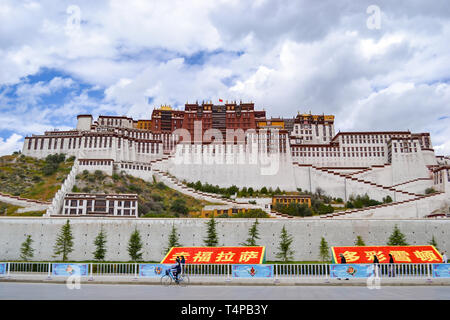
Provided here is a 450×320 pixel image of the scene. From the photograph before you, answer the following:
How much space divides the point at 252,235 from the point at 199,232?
5.84 metres

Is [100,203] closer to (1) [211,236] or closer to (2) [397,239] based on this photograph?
(1) [211,236]

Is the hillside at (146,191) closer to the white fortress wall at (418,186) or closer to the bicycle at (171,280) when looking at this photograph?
the white fortress wall at (418,186)

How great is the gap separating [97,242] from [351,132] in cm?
6439

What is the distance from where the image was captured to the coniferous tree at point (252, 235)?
4225 centimetres

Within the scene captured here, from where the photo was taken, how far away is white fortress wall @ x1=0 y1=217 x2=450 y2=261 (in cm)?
4384

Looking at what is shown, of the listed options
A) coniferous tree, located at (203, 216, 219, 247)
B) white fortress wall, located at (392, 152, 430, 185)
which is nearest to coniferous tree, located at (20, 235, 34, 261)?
coniferous tree, located at (203, 216, 219, 247)

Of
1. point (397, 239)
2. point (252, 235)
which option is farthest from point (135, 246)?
point (397, 239)

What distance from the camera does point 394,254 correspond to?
1051 inches

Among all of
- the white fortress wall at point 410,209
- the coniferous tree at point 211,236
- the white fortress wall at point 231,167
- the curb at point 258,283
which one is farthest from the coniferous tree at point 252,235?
the white fortress wall at point 231,167

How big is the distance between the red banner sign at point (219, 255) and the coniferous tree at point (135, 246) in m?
15.0

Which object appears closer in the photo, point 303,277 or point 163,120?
point 303,277

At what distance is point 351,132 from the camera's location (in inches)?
3561

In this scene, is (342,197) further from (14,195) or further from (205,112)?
(14,195)
